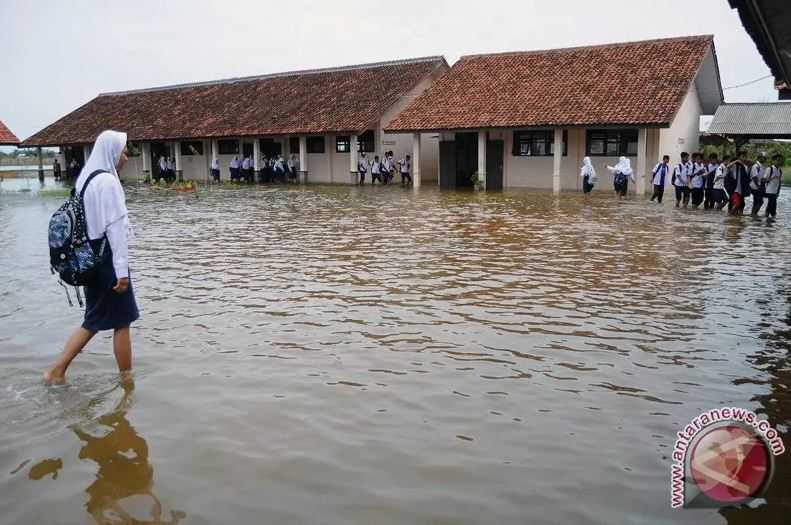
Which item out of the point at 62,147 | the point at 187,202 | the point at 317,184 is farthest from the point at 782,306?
the point at 62,147

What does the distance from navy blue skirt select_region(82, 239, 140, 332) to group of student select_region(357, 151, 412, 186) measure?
2734 cm

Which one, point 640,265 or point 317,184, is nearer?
point 640,265

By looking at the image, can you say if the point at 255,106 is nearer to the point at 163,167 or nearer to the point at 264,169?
the point at 264,169

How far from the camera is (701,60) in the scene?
25516 millimetres

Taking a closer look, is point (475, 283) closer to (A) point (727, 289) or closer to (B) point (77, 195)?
(A) point (727, 289)

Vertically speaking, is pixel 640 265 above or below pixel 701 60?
below

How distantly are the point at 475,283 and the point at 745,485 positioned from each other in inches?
216

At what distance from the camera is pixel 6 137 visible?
3155 centimetres

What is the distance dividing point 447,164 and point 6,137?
19.7 m

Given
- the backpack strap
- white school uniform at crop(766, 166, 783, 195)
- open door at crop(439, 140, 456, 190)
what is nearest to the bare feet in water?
the backpack strap

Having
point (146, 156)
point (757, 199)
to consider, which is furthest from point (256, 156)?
point (757, 199)

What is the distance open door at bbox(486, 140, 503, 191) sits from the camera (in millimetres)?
29500

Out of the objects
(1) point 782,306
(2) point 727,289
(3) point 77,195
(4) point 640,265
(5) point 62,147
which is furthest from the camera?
(5) point 62,147

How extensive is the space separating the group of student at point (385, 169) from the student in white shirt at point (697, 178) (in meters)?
14.7
